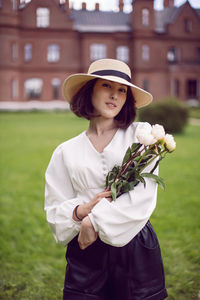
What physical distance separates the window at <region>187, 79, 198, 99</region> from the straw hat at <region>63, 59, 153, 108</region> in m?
25.8

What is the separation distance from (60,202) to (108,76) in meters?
0.79

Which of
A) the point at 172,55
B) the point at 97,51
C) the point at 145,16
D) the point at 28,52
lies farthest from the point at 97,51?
the point at 172,55

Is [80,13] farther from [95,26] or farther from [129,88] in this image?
[129,88]

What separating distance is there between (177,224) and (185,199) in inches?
38.6

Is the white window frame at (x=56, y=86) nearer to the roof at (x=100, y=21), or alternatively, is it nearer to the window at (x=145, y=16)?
the roof at (x=100, y=21)

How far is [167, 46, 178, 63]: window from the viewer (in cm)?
2730

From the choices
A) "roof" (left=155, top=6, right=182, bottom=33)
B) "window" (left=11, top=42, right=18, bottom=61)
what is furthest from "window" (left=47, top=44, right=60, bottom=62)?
"roof" (left=155, top=6, right=182, bottom=33)

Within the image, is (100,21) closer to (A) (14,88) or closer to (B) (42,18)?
(B) (42,18)

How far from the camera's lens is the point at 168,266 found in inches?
135

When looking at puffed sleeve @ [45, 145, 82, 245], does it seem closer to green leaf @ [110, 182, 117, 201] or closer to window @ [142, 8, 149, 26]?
green leaf @ [110, 182, 117, 201]

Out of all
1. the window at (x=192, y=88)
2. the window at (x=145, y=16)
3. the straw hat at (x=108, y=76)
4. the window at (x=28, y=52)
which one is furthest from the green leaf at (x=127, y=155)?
the window at (x=145, y=16)

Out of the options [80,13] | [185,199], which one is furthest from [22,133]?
[80,13]

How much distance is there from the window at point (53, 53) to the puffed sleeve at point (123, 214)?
25600mm

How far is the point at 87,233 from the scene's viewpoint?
1.75 m
